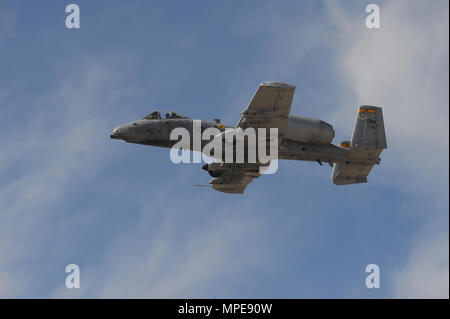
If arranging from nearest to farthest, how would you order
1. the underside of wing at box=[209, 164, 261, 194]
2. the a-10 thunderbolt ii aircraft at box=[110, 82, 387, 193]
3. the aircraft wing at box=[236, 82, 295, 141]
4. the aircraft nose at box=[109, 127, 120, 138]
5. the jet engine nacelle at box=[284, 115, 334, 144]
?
the aircraft wing at box=[236, 82, 295, 141], the jet engine nacelle at box=[284, 115, 334, 144], the a-10 thunderbolt ii aircraft at box=[110, 82, 387, 193], the aircraft nose at box=[109, 127, 120, 138], the underside of wing at box=[209, 164, 261, 194]

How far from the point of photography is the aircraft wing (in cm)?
4088

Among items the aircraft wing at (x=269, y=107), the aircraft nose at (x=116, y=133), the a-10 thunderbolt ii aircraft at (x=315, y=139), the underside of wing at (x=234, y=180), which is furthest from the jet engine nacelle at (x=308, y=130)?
the aircraft nose at (x=116, y=133)

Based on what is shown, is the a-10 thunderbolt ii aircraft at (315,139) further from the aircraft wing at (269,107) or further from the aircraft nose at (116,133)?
the aircraft wing at (269,107)

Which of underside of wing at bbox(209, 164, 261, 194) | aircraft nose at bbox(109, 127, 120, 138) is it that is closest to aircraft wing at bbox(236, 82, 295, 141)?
underside of wing at bbox(209, 164, 261, 194)

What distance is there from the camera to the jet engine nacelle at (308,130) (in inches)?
1813

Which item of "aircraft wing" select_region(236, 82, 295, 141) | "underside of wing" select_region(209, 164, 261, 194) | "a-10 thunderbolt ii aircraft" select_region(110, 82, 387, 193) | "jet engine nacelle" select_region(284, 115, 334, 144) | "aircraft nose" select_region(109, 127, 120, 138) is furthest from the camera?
"underside of wing" select_region(209, 164, 261, 194)

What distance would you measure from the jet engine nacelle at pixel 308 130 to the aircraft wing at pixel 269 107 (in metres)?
2.11

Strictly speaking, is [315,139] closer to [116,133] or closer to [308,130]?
[308,130]

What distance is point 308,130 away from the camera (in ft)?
153

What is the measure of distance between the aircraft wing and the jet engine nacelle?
2106mm

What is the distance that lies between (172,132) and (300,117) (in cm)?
884

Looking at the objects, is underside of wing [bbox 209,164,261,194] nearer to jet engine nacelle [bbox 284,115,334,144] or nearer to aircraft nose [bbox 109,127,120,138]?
jet engine nacelle [bbox 284,115,334,144]

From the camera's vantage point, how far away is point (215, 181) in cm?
5200
